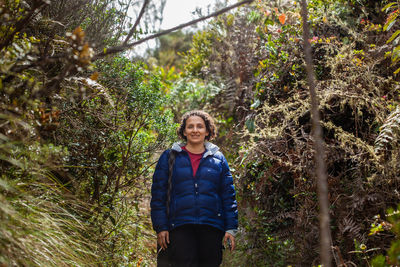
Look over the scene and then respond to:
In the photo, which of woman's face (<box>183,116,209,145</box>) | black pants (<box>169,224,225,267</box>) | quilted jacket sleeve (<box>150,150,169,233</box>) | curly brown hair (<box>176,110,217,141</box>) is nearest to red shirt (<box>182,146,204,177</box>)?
woman's face (<box>183,116,209,145</box>)

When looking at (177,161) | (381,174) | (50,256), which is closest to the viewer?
(50,256)

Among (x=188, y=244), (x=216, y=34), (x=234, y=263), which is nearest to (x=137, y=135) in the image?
(x=188, y=244)

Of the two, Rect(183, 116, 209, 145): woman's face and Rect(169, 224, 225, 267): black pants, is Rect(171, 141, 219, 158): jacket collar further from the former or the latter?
Rect(169, 224, 225, 267): black pants

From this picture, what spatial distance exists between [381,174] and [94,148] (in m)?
2.50

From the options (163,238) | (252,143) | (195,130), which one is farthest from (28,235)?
(252,143)

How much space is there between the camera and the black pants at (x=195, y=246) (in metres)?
3.44

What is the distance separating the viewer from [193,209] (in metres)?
3.48

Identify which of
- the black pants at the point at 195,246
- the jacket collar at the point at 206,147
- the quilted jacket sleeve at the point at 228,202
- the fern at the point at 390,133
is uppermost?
the jacket collar at the point at 206,147

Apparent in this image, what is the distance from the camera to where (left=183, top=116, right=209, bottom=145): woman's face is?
384cm

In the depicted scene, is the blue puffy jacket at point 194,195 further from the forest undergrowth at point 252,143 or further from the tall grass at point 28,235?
the tall grass at point 28,235

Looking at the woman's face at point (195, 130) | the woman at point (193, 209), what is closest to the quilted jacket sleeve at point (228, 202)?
the woman at point (193, 209)

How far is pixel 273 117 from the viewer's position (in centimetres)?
412

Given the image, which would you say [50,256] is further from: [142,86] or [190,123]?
[142,86]

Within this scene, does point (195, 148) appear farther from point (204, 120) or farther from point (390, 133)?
point (390, 133)
